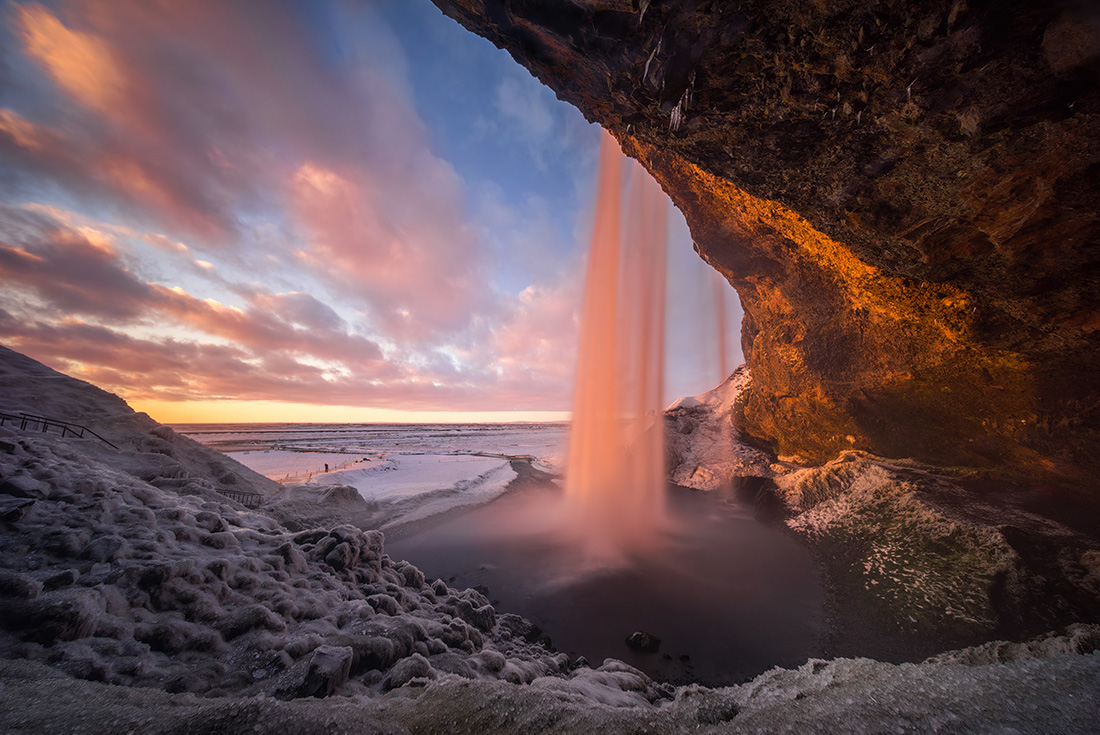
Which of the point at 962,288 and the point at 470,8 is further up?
the point at 470,8

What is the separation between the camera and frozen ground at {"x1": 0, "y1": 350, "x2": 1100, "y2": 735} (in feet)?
9.12

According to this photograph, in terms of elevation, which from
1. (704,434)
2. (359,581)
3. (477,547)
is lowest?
(477,547)

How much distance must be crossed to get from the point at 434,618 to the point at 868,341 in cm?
1340

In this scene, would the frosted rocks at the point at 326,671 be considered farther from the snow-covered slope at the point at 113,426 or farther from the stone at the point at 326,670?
the snow-covered slope at the point at 113,426

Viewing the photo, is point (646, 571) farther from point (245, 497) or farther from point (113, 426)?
point (113, 426)

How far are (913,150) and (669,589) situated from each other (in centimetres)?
996

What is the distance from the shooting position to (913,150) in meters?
4.86

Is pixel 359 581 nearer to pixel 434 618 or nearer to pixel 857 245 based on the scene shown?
pixel 434 618

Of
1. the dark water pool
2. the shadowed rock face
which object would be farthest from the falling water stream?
the shadowed rock face

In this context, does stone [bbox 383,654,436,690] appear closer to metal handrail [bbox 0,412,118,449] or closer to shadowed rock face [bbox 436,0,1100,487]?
shadowed rock face [bbox 436,0,1100,487]

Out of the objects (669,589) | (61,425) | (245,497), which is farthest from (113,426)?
(669,589)

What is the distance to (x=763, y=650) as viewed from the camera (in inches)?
271

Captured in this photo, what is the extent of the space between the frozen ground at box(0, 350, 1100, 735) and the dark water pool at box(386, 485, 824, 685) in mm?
1290

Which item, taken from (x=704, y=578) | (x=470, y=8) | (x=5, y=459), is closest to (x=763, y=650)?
(x=704, y=578)
